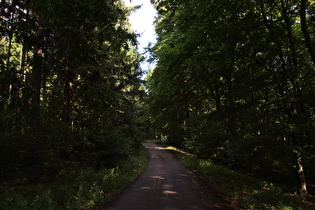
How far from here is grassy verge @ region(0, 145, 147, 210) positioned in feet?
18.0

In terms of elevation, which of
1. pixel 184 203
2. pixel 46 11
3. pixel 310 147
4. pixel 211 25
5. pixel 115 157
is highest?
pixel 211 25

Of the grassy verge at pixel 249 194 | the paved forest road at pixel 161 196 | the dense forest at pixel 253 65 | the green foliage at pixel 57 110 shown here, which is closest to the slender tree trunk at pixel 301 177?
the dense forest at pixel 253 65

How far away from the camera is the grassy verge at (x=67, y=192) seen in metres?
5.48

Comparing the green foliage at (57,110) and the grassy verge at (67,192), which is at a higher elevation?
the green foliage at (57,110)

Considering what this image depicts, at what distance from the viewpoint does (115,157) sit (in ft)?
39.2

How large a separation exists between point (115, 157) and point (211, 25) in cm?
947

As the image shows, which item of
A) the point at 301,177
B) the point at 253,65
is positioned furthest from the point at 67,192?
the point at 301,177

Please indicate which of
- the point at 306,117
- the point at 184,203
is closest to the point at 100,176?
the point at 184,203

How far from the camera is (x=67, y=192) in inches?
254

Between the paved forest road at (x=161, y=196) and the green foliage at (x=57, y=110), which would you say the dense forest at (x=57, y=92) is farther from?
the paved forest road at (x=161, y=196)

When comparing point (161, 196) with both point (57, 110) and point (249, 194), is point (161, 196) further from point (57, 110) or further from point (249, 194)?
point (57, 110)

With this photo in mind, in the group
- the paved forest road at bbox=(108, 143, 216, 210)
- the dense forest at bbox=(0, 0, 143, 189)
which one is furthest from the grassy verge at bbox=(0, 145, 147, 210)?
the dense forest at bbox=(0, 0, 143, 189)

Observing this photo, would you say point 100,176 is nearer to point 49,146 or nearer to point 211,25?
point 49,146

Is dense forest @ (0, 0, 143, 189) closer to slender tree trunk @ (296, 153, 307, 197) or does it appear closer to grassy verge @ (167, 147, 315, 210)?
grassy verge @ (167, 147, 315, 210)
